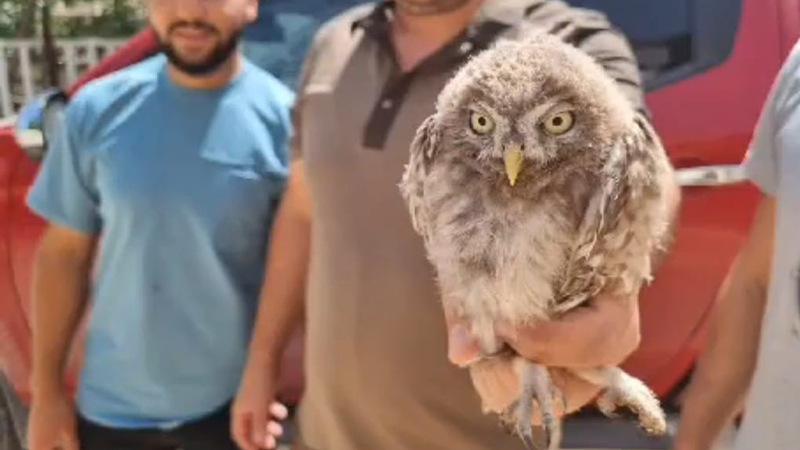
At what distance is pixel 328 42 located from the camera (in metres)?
1.67

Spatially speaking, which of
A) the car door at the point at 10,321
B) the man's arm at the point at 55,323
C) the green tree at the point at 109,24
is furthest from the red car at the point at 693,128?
the green tree at the point at 109,24

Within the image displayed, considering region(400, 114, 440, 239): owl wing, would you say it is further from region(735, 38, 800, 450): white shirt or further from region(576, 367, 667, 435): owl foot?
region(735, 38, 800, 450): white shirt

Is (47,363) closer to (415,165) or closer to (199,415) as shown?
(199,415)

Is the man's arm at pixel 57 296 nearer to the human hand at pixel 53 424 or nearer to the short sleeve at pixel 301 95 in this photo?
the human hand at pixel 53 424

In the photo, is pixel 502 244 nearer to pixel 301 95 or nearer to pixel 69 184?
pixel 301 95

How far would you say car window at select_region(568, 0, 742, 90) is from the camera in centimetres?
267

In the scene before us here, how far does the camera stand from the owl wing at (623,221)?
1.21 metres

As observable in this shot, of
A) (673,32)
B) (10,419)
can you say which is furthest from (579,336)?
(10,419)

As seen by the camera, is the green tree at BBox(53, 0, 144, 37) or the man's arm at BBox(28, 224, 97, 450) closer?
the man's arm at BBox(28, 224, 97, 450)

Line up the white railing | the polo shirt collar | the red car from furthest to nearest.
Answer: the white railing < the red car < the polo shirt collar

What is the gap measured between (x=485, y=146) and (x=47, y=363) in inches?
47.7

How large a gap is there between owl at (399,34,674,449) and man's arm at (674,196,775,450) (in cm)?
25

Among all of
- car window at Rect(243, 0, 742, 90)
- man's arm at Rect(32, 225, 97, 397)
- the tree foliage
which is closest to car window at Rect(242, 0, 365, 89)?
car window at Rect(243, 0, 742, 90)

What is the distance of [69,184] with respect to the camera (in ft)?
6.47
